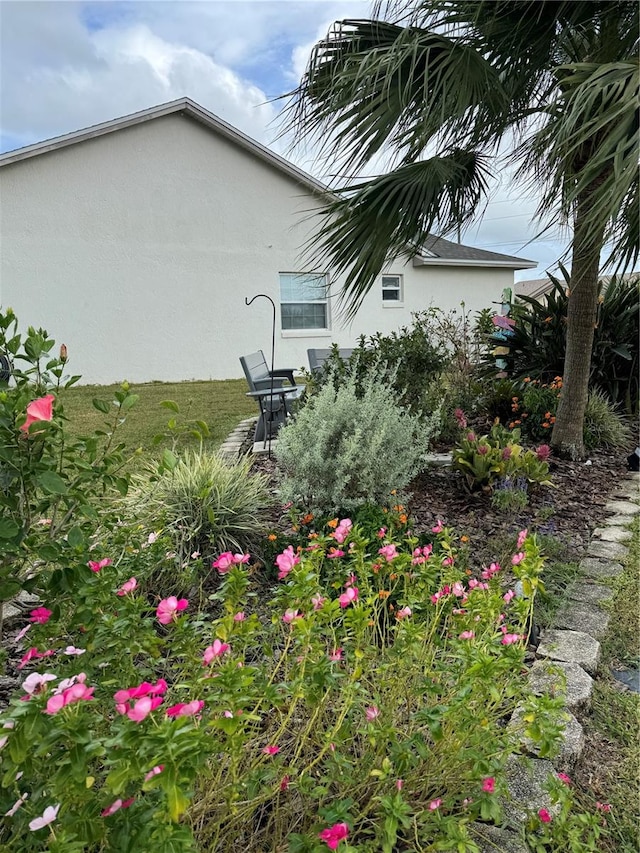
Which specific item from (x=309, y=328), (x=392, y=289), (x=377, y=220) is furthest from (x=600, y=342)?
(x=392, y=289)

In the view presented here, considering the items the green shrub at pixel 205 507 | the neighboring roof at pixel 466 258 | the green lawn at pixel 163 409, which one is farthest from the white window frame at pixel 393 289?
the green shrub at pixel 205 507

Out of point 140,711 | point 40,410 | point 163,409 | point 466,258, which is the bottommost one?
point 163,409

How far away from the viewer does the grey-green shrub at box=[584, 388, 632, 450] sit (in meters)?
5.15

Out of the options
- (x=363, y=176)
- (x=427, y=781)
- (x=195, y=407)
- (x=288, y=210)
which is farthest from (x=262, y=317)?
(x=427, y=781)

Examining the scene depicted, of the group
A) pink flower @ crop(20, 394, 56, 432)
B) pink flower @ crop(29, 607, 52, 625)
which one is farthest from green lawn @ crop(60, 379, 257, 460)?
pink flower @ crop(20, 394, 56, 432)

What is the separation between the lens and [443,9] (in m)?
3.29

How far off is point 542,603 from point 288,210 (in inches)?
457

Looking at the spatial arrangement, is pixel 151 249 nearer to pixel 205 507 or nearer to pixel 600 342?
pixel 600 342

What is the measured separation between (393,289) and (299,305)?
2.80m

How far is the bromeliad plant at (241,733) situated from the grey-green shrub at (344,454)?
1.31 metres

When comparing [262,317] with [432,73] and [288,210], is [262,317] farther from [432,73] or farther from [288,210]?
[432,73]

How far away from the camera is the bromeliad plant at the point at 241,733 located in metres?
0.77

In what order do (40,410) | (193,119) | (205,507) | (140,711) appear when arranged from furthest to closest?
(193,119) < (205,507) < (40,410) < (140,711)

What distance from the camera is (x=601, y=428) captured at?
5234 mm
